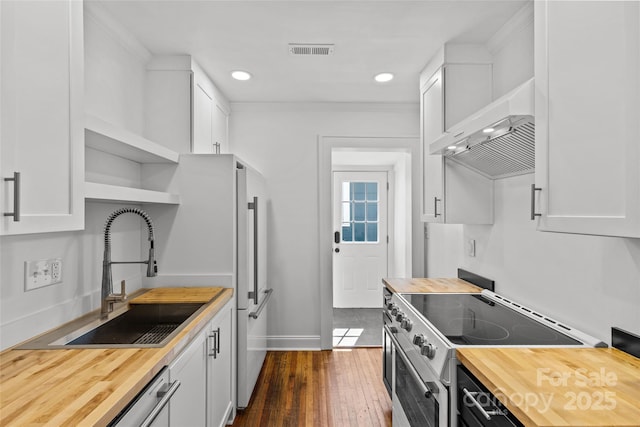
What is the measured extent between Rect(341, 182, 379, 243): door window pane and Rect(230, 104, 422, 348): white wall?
5.18ft

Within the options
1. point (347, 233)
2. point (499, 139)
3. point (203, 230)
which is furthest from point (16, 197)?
point (347, 233)

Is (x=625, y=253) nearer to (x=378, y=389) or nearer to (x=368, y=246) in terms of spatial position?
(x=378, y=389)

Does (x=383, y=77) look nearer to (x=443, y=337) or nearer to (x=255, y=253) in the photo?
(x=255, y=253)

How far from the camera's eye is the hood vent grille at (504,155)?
5.09ft

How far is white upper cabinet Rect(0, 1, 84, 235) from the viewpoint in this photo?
0.98 m

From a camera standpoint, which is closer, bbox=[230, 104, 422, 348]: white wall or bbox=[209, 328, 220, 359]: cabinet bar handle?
bbox=[209, 328, 220, 359]: cabinet bar handle

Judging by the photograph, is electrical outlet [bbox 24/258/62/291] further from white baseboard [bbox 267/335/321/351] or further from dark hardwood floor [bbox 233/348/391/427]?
white baseboard [bbox 267/335/321/351]

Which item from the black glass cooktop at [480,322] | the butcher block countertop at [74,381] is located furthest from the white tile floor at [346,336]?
the butcher block countertop at [74,381]

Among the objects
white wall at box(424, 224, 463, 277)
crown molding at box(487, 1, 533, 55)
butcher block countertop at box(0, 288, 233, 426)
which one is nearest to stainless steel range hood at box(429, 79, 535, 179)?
crown molding at box(487, 1, 533, 55)

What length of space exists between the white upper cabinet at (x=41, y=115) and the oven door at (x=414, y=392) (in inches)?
58.6

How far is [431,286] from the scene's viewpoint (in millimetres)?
2422

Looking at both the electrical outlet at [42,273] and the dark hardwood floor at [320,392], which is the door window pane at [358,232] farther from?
the electrical outlet at [42,273]

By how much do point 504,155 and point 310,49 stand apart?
1426 mm

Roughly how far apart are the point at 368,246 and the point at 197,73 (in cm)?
332
